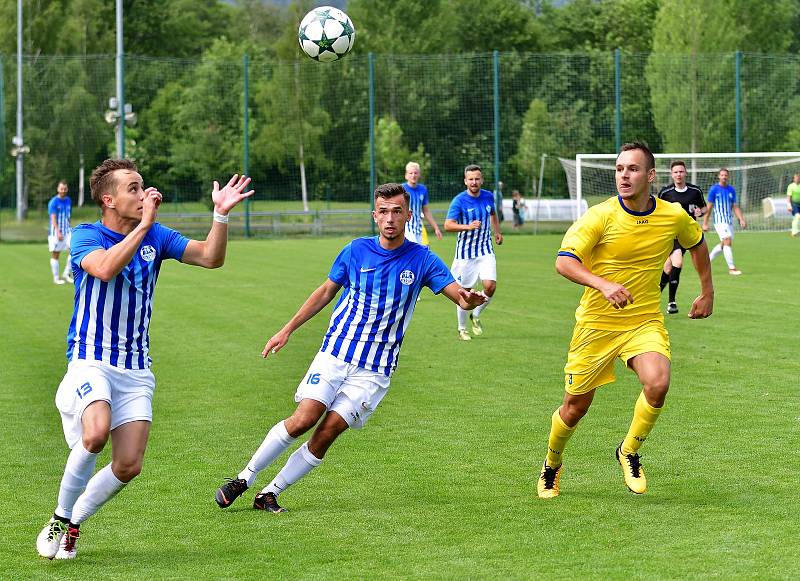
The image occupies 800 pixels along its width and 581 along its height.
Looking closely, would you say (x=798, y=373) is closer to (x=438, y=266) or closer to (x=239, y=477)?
(x=438, y=266)

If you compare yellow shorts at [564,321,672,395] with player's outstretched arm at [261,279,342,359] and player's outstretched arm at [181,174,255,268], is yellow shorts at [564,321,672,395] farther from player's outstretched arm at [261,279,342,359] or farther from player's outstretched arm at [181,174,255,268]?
player's outstretched arm at [181,174,255,268]

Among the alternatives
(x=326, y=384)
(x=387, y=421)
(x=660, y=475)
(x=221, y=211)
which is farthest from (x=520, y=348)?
(x=221, y=211)

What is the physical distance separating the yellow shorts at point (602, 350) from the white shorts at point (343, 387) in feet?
3.83

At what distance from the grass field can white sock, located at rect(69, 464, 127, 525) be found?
20 centimetres

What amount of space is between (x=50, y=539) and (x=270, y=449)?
1.34m

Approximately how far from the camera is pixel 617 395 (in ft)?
34.9

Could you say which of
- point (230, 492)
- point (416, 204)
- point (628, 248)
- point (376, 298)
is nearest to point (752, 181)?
point (416, 204)

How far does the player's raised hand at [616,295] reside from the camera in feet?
21.5

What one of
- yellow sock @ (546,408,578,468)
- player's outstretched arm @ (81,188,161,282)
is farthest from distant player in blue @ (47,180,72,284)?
player's outstretched arm @ (81,188,161,282)

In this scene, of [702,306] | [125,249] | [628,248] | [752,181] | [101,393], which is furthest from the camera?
[752,181]

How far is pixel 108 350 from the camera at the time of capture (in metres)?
6.06

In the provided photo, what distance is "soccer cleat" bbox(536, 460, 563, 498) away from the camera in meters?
7.19

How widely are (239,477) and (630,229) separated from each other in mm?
2632

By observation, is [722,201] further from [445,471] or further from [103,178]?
[103,178]
